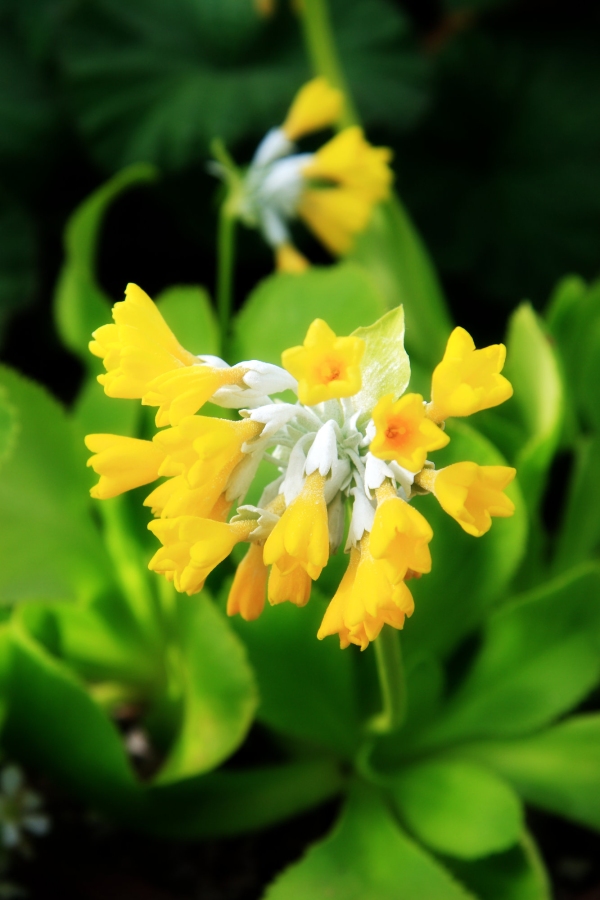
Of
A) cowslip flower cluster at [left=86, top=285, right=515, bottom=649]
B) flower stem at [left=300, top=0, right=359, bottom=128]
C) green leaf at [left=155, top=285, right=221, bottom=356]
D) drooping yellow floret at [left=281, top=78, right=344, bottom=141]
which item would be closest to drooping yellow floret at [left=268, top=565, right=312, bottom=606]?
cowslip flower cluster at [left=86, top=285, right=515, bottom=649]

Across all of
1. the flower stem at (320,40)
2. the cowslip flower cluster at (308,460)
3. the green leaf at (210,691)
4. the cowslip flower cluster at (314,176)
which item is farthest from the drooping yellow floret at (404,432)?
the flower stem at (320,40)

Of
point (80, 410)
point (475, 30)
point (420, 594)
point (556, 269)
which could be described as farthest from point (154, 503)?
point (475, 30)

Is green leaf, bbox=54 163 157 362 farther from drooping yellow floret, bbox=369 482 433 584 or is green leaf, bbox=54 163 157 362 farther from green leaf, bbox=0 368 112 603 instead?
drooping yellow floret, bbox=369 482 433 584

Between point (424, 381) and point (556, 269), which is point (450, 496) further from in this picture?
point (556, 269)

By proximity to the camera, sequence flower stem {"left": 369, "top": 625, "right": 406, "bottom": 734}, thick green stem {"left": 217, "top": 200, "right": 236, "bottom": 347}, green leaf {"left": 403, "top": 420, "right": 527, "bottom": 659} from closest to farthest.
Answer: flower stem {"left": 369, "top": 625, "right": 406, "bottom": 734} < green leaf {"left": 403, "top": 420, "right": 527, "bottom": 659} < thick green stem {"left": 217, "top": 200, "right": 236, "bottom": 347}

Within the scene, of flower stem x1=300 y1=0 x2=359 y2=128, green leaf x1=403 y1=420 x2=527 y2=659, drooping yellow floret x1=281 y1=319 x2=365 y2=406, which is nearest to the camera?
drooping yellow floret x1=281 y1=319 x2=365 y2=406

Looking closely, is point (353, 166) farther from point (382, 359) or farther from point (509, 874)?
point (509, 874)
